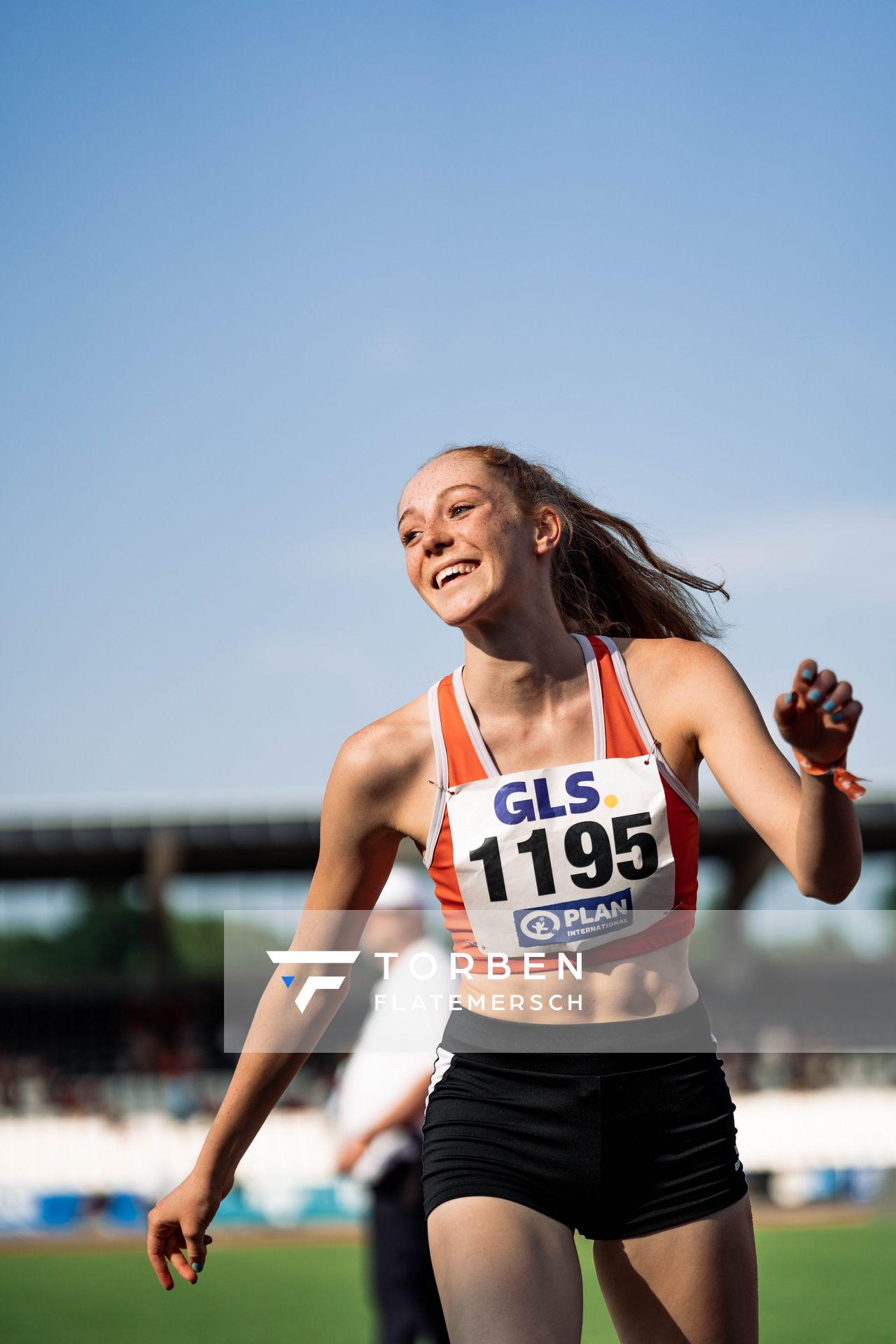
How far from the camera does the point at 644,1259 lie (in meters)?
2.79

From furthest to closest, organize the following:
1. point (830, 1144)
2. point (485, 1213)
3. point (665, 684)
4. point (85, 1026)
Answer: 1. point (85, 1026)
2. point (830, 1144)
3. point (665, 684)
4. point (485, 1213)

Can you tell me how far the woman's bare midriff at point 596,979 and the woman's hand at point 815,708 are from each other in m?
0.63

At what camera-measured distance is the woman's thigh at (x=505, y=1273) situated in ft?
8.41

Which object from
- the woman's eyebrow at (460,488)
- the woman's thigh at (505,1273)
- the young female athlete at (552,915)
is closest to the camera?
the woman's thigh at (505,1273)

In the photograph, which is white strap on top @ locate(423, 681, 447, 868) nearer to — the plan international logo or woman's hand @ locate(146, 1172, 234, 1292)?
the plan international logo

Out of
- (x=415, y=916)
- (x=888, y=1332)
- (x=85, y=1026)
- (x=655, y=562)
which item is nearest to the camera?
(x=655, y=562)

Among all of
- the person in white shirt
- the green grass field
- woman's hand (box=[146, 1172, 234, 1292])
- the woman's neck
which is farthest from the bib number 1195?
the green grass field

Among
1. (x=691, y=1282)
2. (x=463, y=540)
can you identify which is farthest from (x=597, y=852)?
(x=691, y=1282)

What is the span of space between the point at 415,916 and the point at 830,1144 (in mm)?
13892

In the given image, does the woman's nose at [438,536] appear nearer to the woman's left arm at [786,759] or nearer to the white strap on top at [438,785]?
the white strap on top at [438,785]

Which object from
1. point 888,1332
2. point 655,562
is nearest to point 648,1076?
point 655,562

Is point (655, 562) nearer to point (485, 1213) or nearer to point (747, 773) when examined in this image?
point (747, 773)

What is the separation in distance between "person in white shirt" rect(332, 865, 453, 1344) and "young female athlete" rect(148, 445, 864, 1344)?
1.84 meters

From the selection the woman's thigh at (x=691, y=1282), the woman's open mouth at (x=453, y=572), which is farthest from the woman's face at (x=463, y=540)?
the woman's thigh at (x=691, y=1282)
